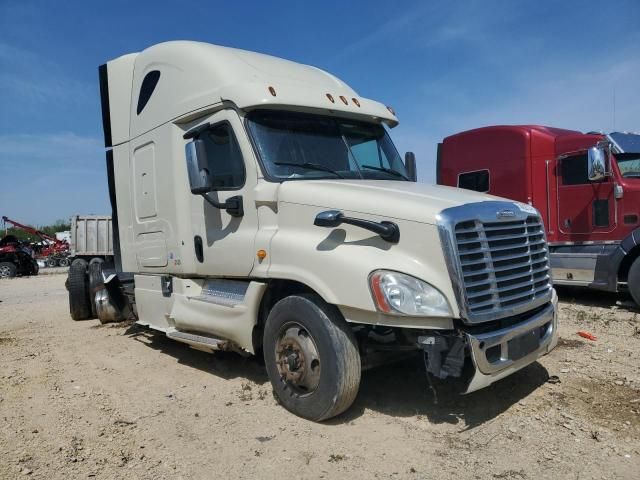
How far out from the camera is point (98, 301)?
8.27m

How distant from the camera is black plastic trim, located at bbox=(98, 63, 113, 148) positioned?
22.8 ft

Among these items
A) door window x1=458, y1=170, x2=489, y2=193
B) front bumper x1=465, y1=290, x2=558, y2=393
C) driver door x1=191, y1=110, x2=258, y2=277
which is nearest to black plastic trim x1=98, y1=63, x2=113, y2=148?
driver door x1=191, y1=110, x2=258, y2=277

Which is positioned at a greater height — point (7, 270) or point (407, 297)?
point (407, 297)

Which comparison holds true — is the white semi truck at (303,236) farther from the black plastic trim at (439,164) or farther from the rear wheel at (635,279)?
the black plastic trim at (439,164)

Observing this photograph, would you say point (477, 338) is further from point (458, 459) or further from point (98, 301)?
point (98, 301)

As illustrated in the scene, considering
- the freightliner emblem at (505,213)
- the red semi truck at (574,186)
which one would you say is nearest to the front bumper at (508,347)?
the freightliner emblem at (505,213)

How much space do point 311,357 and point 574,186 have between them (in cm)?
742

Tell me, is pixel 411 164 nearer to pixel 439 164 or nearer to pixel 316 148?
pixel 316 148

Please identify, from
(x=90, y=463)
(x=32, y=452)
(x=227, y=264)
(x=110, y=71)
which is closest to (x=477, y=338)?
(x=227, y=264)

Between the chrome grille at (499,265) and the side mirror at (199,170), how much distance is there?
2347mm

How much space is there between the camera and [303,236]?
4227 millimetres

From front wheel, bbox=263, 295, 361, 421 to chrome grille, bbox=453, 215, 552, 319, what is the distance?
979 millimetres

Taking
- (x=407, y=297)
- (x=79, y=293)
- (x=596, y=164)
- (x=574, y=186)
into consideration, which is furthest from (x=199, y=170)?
(x=574, y=186)

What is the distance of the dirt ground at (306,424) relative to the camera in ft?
11.3
